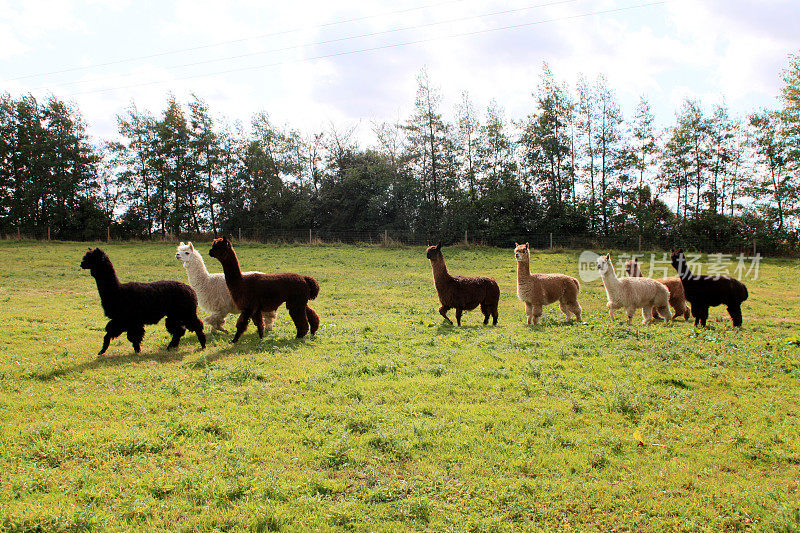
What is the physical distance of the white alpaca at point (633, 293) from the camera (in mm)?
12039

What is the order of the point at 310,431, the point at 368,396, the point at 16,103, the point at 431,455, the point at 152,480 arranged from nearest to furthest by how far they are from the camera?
the point at 152,480 → the point at 431,455 → the point at 310,431 → the point at 368,396 → the point at 16,103

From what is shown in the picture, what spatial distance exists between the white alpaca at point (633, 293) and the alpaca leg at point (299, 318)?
7472 mm

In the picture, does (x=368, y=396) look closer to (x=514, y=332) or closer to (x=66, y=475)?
(x=66, y=475)

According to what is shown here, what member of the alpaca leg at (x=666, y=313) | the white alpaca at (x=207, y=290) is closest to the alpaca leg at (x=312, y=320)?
the white alpaca at (x=207, y=290)

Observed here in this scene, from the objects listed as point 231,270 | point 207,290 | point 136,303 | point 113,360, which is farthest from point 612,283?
point 113,360

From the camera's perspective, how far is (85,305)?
1348cm

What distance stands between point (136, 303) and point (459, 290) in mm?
6799

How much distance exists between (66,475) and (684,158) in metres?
42.7

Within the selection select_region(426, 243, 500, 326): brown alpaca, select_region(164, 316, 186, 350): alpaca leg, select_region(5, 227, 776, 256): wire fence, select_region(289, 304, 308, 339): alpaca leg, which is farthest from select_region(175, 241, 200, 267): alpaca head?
select_region(5, 227, 776, 256): wire fence

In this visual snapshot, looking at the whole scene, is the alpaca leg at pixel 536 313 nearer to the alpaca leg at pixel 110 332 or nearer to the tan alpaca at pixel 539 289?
the tan alpaca at pixel 539 289

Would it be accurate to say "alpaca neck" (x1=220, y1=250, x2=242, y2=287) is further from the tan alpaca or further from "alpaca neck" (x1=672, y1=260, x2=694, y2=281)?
"alpaca neck" (x1=672, y1=260, x2=694, y2=281)

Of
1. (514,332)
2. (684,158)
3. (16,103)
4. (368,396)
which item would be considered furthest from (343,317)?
(16,103)

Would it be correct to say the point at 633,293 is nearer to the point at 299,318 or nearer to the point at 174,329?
the point at 299,318

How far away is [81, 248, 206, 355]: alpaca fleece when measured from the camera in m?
8.20
